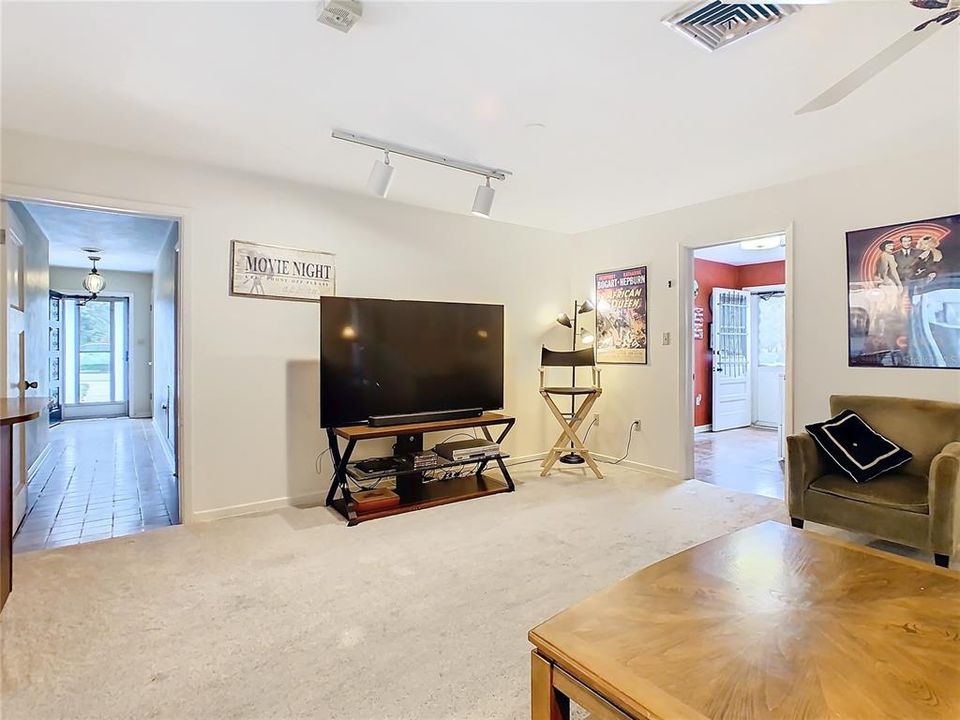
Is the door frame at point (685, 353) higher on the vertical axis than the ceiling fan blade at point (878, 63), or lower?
lower

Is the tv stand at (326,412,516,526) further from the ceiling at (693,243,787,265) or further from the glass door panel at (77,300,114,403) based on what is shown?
the glass door panel at (77,300,114,403)

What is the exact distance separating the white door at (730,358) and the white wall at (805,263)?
2.82m

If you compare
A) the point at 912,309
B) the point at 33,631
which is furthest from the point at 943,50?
the point at 33,631

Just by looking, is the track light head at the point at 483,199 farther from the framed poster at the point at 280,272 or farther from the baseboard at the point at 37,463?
the baseboard at the point at 37,463

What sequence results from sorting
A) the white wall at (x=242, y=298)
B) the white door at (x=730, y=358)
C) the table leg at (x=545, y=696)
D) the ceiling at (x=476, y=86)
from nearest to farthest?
the table leg at (x=545, y=696) < the ceiling at (x=476, y=86) < the white wall at (x=242, y=298) < the white door at (x=730, y=358)

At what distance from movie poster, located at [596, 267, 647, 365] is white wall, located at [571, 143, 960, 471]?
9cm

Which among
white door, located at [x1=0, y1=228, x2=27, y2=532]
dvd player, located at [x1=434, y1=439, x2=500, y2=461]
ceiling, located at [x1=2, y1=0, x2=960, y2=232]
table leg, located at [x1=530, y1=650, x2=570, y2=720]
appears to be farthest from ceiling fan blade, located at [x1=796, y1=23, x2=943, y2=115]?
white door, located at [x1=0, y1=228, x2=27, y2=532]

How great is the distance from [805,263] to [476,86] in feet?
8.73

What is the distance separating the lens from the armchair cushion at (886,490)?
2.50 meters

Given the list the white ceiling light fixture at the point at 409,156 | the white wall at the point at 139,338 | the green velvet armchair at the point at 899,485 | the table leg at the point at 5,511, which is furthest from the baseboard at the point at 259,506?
the white wall at the point at 139,338

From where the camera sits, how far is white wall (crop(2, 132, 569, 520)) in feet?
9.93

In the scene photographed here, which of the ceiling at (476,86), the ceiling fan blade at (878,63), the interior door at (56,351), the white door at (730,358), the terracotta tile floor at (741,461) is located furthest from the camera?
the interior door at (56,351)

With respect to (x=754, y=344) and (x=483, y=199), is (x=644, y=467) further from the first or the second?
(x=754, y=344)

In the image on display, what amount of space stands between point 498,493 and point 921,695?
2.97 meters
